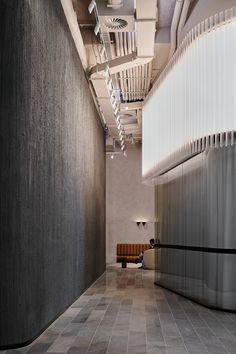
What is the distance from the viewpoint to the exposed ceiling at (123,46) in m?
7.30

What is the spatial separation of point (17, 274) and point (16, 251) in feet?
0.74

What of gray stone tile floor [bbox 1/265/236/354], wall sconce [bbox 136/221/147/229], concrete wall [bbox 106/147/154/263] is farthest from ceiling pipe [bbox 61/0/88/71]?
wall sconce [bbox 136/221/147/229]


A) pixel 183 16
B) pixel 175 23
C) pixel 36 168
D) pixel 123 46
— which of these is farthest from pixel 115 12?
pixel 36 168

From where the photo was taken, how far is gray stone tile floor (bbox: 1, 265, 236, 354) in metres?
4.60

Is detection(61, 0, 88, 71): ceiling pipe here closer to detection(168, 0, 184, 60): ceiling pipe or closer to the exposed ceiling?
the exposed ceiling

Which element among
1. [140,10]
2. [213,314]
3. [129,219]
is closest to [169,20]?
[140,10]

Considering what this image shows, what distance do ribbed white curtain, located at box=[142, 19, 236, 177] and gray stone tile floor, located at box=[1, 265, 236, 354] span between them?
249 centimetres

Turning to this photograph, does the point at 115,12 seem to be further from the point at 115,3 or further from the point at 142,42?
the point at 142,42

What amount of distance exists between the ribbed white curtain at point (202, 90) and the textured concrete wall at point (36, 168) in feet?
5.47

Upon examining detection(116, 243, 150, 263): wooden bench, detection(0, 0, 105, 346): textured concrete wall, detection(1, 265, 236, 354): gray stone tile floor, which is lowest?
detection(116, 243, 150, 263): wooden bench

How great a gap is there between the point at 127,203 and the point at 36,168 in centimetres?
1502

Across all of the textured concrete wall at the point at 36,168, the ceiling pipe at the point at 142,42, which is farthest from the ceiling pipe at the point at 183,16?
the textured concrete wall at the point at 36,168

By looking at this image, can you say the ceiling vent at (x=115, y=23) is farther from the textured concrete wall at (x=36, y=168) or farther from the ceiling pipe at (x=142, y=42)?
the textured concrete wall at (x=36, y=168)

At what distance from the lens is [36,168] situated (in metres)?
5.16
